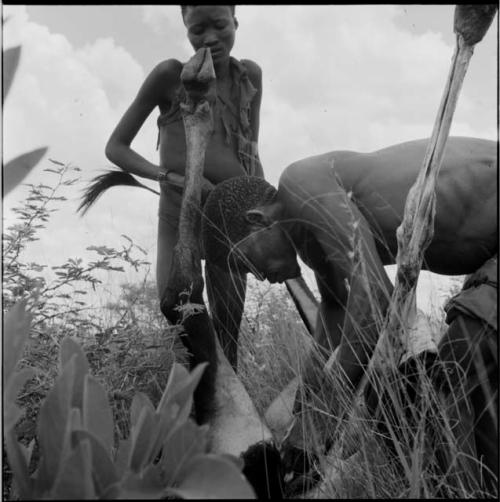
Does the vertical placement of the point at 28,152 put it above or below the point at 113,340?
above

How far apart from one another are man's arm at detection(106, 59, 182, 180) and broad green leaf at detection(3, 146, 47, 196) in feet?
7.03

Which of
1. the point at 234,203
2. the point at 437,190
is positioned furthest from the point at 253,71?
the point at 437,190

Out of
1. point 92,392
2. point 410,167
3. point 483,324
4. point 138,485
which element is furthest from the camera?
point 410,167

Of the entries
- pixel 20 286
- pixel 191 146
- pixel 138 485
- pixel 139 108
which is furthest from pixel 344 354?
pixel 139 108

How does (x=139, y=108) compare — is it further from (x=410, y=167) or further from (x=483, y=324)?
(x=483, y=324)

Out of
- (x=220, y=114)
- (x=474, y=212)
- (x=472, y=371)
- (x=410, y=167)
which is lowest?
(x=472, y=371)

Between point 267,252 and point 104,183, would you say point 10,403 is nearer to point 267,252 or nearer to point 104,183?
point 267,252

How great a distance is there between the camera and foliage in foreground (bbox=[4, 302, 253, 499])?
0.69m

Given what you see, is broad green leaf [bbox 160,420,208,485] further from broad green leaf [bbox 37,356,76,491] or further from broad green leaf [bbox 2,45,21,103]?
broad green leaf [bbox 2,45,21,103]

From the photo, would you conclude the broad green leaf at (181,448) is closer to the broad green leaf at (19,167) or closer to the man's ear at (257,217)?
the broad green leaf at (19,167)

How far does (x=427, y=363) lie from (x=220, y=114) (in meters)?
1.49

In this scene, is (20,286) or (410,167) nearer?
(410,167)

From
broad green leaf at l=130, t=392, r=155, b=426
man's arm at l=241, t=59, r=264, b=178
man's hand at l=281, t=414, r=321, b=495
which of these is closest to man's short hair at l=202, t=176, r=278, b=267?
man's arm at l=241, t=59, r=264, b=178

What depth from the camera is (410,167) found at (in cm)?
213
